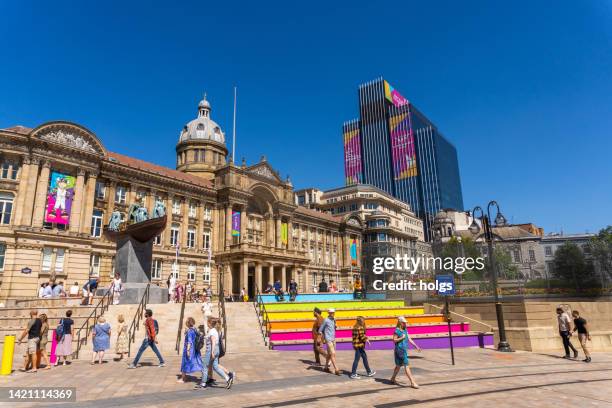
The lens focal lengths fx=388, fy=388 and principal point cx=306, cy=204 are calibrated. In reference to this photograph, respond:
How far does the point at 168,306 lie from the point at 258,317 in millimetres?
5043

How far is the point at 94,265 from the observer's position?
120 feet

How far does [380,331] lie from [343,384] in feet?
26.8

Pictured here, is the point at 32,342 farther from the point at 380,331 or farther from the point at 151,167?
the point at 151,167

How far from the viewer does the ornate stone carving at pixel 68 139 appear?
33.8 metres

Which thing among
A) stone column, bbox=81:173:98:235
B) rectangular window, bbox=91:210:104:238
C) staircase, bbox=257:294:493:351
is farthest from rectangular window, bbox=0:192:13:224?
staircase, bbox=257:294:493:351

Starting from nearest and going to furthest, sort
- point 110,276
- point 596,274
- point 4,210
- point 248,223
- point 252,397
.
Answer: point 252,397 → point 596,274 → point 4,210 → point 110,276 → point 248,223

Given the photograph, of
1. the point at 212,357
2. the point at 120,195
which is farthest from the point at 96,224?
the point at 212,357

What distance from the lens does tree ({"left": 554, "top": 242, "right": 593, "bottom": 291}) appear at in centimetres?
2175

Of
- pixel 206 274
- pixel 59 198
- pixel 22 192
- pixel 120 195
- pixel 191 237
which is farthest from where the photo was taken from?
pixel 206 274

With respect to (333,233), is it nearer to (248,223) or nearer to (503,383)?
(248,223)

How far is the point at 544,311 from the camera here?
18.2 meters

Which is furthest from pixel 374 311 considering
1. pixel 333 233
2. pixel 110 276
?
pixel 333 233

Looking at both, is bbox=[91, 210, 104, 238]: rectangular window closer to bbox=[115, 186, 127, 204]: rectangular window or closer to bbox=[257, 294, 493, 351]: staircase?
bbox=[115, 186, 127, 204]: rectangular window

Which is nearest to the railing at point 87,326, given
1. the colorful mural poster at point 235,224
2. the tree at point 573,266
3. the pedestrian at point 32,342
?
the pedestrian at point 32,342
